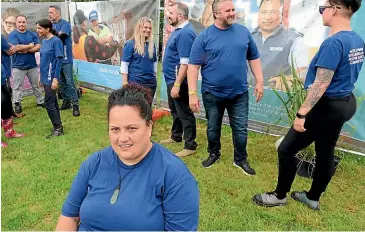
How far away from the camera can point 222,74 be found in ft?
12.1

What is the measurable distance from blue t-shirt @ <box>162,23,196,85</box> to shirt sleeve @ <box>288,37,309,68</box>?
59.1 inches

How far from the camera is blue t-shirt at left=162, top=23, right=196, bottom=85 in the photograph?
4.16 meters

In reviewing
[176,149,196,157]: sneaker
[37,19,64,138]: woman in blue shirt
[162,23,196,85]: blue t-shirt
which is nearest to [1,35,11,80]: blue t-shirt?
[37,19,64,138]: woman in blue shirt

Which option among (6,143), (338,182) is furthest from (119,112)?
(6,143)

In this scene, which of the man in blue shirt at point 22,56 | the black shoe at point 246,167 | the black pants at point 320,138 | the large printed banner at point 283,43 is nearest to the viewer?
the black pants at point 320,138

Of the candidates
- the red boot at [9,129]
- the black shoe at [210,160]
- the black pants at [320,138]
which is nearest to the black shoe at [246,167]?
the black shoe at [210,160]

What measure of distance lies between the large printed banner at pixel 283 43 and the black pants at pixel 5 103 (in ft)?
8.38

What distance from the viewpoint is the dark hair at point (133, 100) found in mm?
1749

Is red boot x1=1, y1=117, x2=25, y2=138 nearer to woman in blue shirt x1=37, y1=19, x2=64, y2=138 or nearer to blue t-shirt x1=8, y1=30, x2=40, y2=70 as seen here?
woman in blue shirt x1=37, y1=19, x2=64, y2=138

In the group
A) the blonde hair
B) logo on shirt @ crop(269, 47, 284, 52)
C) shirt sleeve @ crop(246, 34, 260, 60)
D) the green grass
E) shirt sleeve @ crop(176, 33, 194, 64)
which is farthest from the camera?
logo on shirt @ crop(269, 47, 284, 52)

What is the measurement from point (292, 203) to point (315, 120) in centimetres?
94

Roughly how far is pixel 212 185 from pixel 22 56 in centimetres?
468

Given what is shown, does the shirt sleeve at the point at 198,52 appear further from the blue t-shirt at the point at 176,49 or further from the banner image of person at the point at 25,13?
the banner image of person at the point at 25,13

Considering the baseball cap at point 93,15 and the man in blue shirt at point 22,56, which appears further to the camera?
the baseball cap at point 93,15
